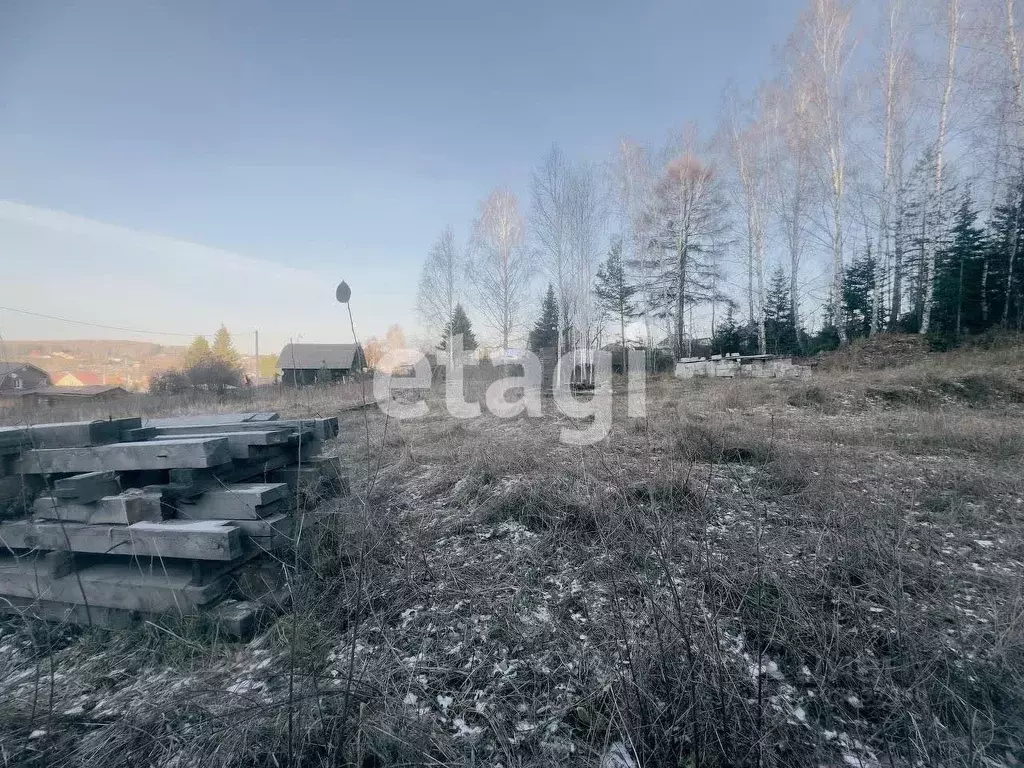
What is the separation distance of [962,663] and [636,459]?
276 cm

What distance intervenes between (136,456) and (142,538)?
0.45m

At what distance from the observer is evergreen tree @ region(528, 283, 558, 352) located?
57.3 ft

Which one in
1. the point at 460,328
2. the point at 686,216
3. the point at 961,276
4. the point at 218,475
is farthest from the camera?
the point at 460,328

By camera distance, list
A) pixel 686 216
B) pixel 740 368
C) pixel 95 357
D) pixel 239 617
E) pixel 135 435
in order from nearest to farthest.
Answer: pixel 239 617, pixel 135 435, pixel 95 357, pixel 740 368, pixel 686 216

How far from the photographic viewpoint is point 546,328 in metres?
18.4

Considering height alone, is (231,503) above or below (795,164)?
below

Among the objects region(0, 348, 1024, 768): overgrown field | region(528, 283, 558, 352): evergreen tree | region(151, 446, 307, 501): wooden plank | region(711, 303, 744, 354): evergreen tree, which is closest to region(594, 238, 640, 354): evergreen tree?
region(528, 283, 558, 352): evergreen tree

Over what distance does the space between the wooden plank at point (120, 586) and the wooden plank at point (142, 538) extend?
116 mm

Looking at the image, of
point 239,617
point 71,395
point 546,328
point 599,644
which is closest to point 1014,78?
point 546,328

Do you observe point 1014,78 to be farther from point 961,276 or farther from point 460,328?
point 460,328

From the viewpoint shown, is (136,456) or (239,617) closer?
(239,617)

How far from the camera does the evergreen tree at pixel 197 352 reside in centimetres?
2317

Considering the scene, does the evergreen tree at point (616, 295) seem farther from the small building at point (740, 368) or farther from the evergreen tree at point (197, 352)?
the evergreen tree at point (197, 352)

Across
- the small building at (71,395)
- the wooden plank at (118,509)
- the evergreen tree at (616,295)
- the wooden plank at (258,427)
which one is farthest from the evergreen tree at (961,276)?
the small building at (71,395)
